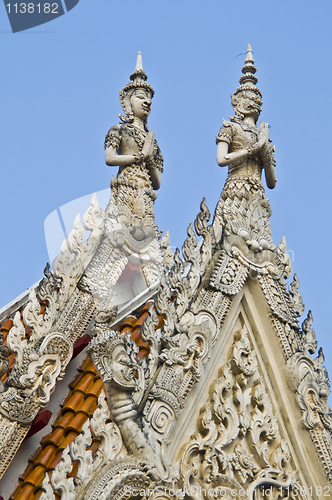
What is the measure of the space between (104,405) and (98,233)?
11.3 ft

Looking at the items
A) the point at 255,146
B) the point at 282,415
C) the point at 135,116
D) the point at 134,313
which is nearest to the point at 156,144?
the point at 135,116

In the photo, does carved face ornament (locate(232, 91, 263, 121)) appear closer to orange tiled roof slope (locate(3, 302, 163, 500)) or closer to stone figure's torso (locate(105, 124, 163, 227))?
stone figure's torso (locate(105, 124, 163, 227))

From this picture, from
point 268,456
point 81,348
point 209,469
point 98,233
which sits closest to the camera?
point 209,469

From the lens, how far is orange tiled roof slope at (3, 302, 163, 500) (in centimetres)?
792

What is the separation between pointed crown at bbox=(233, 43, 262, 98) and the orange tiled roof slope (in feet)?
13.9

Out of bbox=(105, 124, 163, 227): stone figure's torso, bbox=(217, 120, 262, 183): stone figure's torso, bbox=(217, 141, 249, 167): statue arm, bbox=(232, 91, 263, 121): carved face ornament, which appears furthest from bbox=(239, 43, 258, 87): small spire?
bbox=(105, 124, 163, 227): stone figure's torso

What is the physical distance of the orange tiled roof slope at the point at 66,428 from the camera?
7922 mm

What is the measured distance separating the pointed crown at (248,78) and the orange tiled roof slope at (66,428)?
4244mm

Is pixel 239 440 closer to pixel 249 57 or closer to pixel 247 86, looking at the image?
pixel 247 86

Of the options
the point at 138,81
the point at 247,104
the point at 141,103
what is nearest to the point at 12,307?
the point at 141,103

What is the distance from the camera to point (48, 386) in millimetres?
8445

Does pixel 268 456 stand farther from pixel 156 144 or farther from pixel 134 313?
pixel 156 144

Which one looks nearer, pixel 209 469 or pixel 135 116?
pixel 209 469

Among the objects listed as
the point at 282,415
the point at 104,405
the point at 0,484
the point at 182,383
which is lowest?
the point at 0,484
